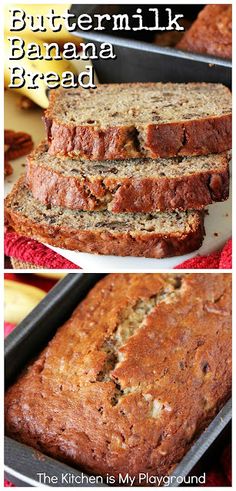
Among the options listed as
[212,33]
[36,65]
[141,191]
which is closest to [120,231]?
[141,191]

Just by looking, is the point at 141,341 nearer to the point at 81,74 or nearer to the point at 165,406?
the point at 165,406

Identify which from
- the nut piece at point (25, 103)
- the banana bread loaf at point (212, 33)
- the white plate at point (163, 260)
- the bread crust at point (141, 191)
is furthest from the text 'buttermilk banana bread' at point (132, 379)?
the banana bread loaf at point (212, 33)

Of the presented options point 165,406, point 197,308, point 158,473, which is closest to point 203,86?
point 197,308

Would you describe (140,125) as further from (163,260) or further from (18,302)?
(18,302)

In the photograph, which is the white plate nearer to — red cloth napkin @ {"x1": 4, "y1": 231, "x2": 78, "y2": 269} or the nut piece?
red cloth napkin @ {"x1": 4, "y1": 231, "x2": 78, "y2": 269}

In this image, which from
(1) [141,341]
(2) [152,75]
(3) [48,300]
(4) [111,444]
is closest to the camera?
(4) [111,444]

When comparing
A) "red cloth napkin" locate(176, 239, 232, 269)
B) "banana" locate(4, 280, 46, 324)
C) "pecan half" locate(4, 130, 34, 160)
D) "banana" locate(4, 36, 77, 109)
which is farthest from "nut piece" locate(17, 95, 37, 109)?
"red cloth napkin" locate(176, 239, 232, 269)

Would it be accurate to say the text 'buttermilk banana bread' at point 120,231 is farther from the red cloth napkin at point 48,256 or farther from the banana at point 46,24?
the banana at point 46,24
